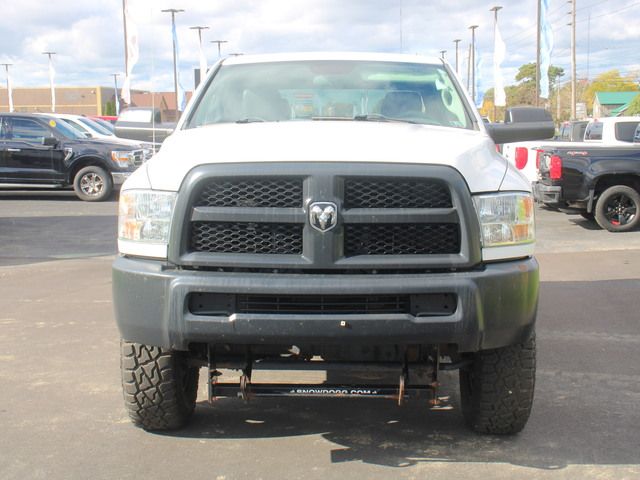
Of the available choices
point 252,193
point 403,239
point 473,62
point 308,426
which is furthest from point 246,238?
point 473,62

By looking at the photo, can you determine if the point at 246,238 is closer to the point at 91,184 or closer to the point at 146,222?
the point at 146,222

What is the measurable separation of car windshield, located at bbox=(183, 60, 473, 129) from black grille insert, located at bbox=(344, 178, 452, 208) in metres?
1.20

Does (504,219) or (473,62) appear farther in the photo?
(473,62)

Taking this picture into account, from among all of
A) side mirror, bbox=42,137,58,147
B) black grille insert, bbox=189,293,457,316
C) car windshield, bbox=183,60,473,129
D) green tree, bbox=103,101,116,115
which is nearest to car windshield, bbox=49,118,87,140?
side mirror, bbox=42,137,58,147

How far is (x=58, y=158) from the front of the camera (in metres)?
15.9

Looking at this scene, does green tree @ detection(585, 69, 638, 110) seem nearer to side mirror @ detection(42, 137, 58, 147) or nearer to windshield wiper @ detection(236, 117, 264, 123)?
side mirror @ detection(42, 137, 58, 147)

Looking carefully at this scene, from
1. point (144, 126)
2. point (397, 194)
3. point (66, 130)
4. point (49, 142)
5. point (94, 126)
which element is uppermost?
point (94, 126)

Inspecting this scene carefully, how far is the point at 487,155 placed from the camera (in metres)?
3.70

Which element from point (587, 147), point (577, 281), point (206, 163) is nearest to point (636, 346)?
point (577, 281)

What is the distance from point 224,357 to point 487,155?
1562 mm

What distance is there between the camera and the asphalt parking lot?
3.59m

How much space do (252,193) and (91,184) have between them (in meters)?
13.5

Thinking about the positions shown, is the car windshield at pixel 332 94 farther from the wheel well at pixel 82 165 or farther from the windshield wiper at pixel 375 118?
the wheel well at pixel 82 165

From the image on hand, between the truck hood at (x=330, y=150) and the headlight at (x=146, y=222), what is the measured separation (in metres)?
0.06
